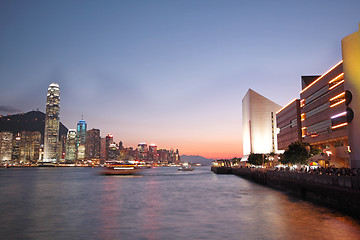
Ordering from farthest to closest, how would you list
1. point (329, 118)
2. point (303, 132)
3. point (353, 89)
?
point (303, 132)
point (329, 118)
point (353, 89)

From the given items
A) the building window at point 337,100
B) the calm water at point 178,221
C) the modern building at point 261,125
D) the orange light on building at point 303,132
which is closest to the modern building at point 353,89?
the building window at point 337,100

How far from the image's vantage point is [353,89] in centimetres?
5569

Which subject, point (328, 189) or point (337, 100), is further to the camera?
point (337, 100)

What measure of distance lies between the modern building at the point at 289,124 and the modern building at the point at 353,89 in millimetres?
42094

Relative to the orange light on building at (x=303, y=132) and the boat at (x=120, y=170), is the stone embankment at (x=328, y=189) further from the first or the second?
the boat at (x=120, y=170)

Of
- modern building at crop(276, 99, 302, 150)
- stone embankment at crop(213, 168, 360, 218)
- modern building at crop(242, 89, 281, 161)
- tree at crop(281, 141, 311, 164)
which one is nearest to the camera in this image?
stone embankment at crop(213, 168, 360, 218)

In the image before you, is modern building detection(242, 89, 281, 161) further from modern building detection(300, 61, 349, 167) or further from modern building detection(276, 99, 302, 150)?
modern building detection(300, 61, 349, 167)

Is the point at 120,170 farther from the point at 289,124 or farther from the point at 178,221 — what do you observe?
the point at 178,221

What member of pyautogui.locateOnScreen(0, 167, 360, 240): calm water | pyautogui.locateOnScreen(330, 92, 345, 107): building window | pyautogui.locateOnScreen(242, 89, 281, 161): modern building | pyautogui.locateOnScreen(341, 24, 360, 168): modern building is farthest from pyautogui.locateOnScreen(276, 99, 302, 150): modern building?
pyautogui.locateOnScreen(0, 167, 360, 240): calm water

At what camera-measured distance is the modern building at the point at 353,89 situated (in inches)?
2162

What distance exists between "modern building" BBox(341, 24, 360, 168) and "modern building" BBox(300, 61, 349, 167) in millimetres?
5543

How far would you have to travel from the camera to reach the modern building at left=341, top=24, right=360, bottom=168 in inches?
2162

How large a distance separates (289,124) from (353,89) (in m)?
56.3

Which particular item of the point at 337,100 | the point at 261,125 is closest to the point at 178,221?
the point at 337,100
